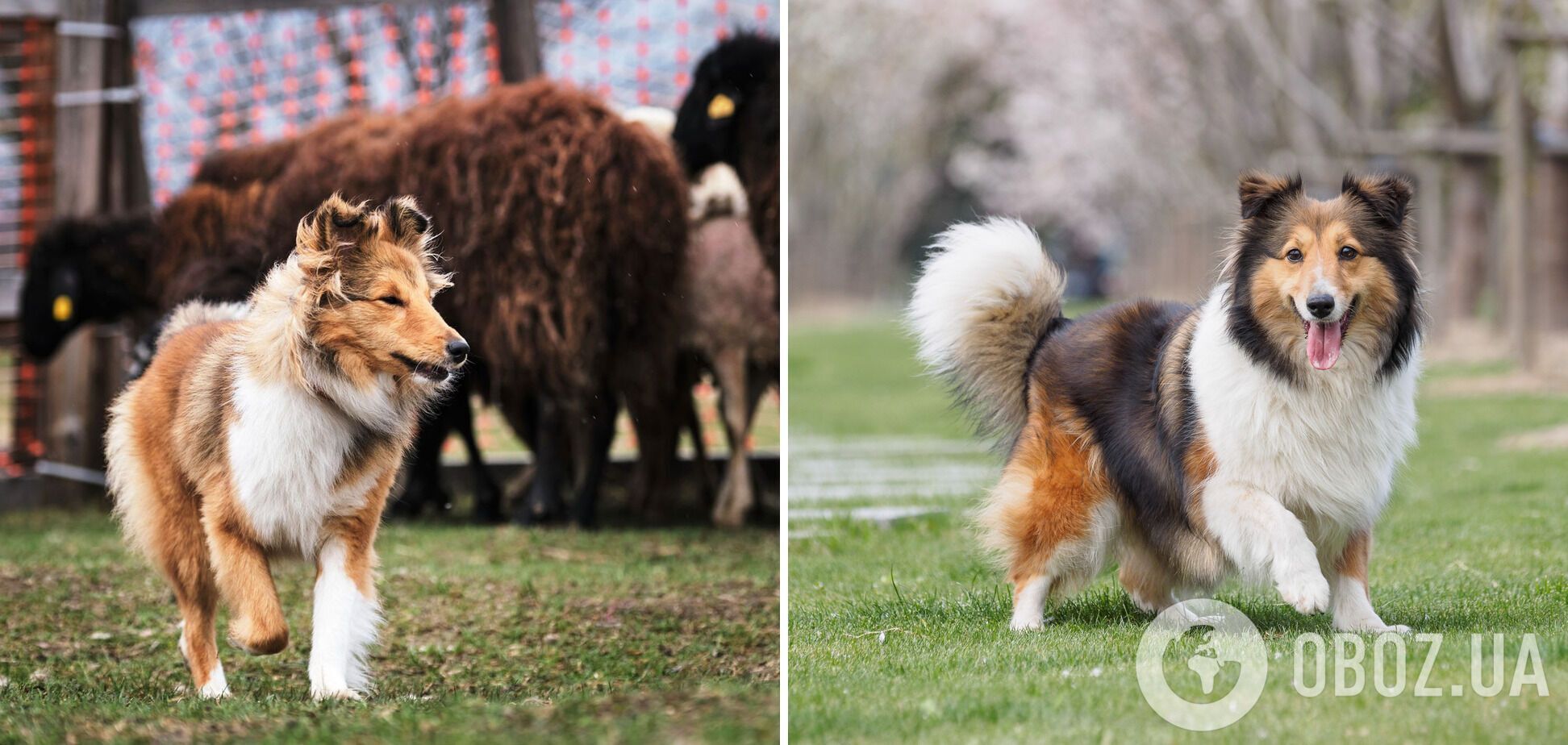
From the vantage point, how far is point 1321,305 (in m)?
4.64

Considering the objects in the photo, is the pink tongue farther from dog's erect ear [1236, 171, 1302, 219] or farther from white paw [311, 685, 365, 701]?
white paw [311, 685, 365, 701]

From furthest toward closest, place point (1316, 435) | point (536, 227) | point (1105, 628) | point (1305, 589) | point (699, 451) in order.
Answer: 1. point (699, 451)
2. point (536, 227)
3. point (1105, 628)
4. point (1316, 435)
5. point (1305, 589)

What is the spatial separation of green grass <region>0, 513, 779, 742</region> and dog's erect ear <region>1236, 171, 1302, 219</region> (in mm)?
2150

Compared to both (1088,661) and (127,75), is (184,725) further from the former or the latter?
(127,75)

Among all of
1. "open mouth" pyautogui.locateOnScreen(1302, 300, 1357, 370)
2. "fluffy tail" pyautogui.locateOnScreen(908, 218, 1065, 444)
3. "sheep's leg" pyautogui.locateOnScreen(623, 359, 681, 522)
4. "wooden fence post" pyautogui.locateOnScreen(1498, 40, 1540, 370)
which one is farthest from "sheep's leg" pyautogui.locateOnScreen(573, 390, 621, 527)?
"wooden fence post" pyautogui.locateOnScreen(1498, 40, 1540, 370)

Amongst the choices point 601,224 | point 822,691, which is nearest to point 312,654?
point 822,691

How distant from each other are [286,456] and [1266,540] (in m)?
2.94

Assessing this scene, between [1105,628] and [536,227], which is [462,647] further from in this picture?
[536,227]

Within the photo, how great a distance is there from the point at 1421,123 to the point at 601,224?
29.3m

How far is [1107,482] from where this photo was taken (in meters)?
5.35

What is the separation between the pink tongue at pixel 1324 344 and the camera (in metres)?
4.72

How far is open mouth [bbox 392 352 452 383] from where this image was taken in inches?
181

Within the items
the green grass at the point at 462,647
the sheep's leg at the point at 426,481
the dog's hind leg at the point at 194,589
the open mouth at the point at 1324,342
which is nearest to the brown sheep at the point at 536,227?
the sheep's leg at the point at 426,481

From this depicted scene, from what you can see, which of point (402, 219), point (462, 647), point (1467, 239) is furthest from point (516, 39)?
point (1467, 239)
